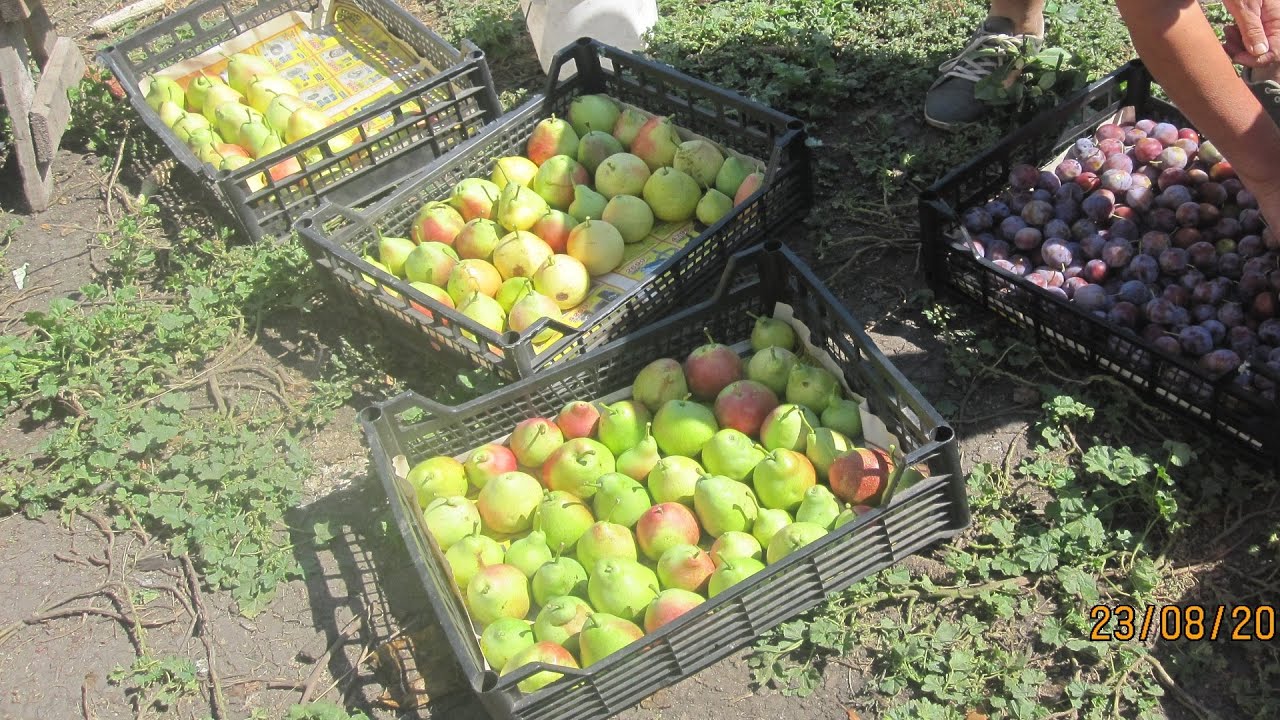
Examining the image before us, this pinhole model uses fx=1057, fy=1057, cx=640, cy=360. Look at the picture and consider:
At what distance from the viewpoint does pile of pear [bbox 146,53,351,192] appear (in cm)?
416

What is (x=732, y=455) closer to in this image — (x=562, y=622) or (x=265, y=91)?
(x=562, y=622)

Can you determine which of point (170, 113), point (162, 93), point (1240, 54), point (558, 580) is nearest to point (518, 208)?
point (558, 580)

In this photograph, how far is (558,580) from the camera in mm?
2574

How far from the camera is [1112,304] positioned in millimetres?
2969

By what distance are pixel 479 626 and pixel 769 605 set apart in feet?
2.33

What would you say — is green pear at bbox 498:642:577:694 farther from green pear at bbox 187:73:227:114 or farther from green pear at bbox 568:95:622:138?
green pear at bbox 187:73:227:114

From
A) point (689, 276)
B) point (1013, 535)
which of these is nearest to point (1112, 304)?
point (1013, 535)

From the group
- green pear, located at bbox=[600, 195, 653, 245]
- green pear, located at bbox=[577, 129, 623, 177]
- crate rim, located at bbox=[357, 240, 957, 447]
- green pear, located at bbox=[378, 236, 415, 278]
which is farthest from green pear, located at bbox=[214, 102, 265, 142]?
crate rim, located at bbox=[357, 240, 957, 447]

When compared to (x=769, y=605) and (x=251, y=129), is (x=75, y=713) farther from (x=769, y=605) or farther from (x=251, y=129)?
(x=251, y=129)

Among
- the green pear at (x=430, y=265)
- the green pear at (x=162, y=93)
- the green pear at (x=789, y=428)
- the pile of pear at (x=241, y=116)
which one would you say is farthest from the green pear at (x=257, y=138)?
the green pear at (x=789, y=428)

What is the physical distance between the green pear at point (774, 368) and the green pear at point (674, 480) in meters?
0.37

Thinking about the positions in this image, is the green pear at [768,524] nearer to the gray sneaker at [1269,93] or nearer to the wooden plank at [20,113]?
the gray sneaker at [1269,93]

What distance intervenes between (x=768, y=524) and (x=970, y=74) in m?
2.22

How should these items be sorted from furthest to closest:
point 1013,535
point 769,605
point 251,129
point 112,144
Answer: point 112,144, point 251,129, point 1013,535, point 769,605
